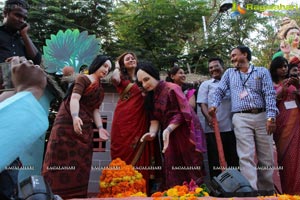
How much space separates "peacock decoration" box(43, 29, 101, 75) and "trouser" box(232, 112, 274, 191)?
2193mm

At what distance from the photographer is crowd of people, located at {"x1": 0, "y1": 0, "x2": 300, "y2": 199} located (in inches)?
144

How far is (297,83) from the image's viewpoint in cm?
407

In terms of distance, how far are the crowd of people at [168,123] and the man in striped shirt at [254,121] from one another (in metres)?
0.01

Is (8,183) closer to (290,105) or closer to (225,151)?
(225,151)

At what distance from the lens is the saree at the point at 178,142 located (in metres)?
3.85

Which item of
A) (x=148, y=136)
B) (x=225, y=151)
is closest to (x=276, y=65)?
(x=225, y=151)

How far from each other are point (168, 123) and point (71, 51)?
1.91 m

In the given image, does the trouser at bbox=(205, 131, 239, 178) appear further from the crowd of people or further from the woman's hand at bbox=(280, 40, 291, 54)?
the woman's hand at bbox=(280, 40, 291, 54)

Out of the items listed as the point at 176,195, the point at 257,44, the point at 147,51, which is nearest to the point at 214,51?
the point at 147,51

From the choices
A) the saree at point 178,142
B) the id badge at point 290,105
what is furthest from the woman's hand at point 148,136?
the id badge at point 290,105

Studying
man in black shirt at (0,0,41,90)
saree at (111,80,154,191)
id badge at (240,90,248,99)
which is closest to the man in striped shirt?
id badge at (240,90,248,99)

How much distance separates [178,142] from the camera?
154 inches

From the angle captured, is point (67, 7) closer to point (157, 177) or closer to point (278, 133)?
point (157, 177)

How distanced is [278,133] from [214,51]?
319 cm
